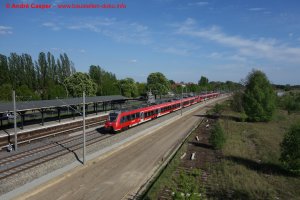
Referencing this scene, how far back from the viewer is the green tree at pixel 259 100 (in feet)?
185

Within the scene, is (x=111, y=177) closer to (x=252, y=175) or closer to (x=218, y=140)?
(x=252, y=175)

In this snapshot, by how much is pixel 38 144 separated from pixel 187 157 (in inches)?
666

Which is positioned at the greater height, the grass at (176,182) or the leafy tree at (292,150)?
the leafy tree at (292,150)

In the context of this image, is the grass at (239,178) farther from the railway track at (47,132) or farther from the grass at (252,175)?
the railway track at (47,132)

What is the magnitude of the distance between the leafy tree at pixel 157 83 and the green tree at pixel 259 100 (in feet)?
203

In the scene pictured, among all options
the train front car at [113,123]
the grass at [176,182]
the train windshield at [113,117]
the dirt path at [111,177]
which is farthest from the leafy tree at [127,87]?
the grass at [176,182]

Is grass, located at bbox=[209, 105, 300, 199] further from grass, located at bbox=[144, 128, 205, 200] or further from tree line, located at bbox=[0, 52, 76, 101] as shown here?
tree line, located at bbox=[0, 52, 76, 101]

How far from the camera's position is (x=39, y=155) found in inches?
1068

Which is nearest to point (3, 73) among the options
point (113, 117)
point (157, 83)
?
point (113, 117)

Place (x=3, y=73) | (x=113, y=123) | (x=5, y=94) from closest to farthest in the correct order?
(x=113, y=123)
(x=5, y=94)
(x=3, y=73)

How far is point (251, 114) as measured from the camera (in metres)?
57.2

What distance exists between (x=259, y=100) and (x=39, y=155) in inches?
1731

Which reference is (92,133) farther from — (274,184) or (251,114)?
(251,114)

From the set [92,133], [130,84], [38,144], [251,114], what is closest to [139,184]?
[38,144]
